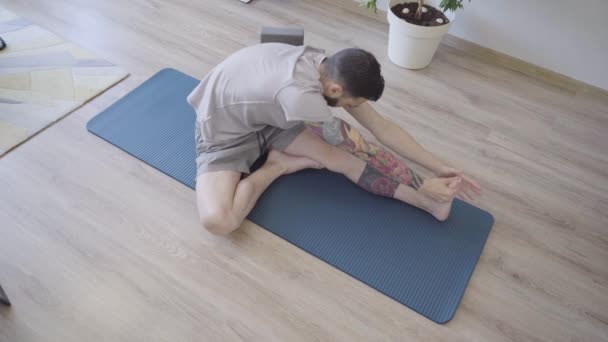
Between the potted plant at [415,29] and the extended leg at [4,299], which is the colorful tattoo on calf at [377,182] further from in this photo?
the extended leg at [4,299]

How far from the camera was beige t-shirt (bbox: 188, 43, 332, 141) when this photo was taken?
1.24 m

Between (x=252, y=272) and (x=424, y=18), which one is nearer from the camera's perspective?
(x=252, y=272)

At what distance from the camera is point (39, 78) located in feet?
Result: 6.27

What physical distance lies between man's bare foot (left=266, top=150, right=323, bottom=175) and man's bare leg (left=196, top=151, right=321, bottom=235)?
5 cm

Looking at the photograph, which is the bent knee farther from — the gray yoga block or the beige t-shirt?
the gray yoga block

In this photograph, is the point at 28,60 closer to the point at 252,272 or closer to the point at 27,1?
the point at 27,1

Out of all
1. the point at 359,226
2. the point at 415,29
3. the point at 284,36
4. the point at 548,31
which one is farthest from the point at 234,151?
the point at 548,31

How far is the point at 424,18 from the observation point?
202 centimetres

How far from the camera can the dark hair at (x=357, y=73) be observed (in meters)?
1.19

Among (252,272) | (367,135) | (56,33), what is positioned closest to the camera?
(252,272)

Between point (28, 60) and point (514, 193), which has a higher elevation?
point (28, 60)

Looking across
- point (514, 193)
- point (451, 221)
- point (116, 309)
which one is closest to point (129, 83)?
point (116, 309)

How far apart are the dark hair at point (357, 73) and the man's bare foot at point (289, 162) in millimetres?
426

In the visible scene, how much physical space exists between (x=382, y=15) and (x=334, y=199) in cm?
131
